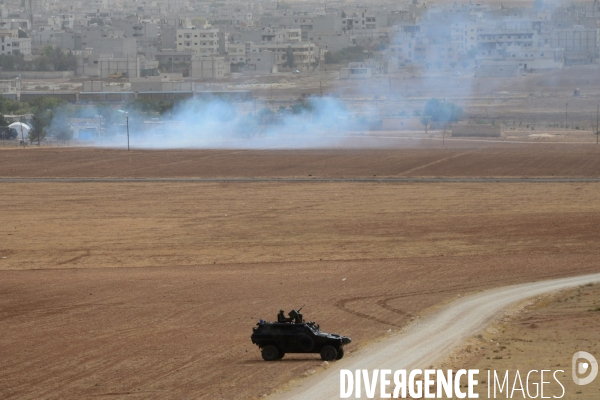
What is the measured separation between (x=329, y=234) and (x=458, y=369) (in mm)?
25780

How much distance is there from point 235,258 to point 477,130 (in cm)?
Answer: 6465

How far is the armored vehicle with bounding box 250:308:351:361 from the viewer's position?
24719 millimetres

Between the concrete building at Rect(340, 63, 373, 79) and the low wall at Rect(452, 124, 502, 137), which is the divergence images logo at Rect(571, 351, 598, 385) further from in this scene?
the concrete building at Rect(340, 63, 373, 79)

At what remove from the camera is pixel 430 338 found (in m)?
27.1

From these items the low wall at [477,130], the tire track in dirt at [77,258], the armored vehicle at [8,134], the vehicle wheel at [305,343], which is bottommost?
the tire track in dirt at [77,258]

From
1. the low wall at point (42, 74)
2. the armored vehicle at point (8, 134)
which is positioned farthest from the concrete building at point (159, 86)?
the low wall at point (42, 74)

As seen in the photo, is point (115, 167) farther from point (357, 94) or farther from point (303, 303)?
point (357, 94)

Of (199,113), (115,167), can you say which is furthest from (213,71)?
(115,167)

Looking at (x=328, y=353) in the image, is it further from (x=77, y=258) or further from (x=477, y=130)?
(x=477, y=130)

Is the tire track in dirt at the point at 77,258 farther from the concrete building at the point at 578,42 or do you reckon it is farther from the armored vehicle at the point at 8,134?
the concrete building at the point at 578,42

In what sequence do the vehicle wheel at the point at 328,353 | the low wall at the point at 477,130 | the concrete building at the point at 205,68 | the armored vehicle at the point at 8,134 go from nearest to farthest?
the vehicle wheel at the point at 328,353 → the low wall at the point at 477,130 → the armored vehicle at the point at 8,134 → the concrete building at the point at 205,68

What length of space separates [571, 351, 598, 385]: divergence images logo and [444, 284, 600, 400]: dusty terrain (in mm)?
144

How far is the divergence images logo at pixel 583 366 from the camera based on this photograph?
73.1 feet

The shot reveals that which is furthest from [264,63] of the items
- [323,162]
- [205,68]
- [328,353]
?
[328,353]
